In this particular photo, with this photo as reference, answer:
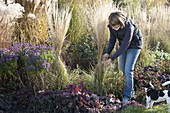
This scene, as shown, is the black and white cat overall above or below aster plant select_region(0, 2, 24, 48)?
below

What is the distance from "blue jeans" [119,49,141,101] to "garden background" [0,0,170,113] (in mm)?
206

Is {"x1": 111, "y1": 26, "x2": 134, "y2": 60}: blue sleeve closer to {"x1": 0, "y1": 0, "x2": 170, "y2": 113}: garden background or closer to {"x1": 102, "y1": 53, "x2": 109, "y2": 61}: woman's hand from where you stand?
{"x1": 102, "y1": 53, "x2": 109, "y2": 61}: woman's hand

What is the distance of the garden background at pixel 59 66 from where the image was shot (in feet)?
16.7

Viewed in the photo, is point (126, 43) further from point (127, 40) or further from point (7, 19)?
point (7, 19)

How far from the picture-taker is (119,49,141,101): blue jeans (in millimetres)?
5582

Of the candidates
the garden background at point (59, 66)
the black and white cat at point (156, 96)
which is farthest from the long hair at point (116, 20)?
the black and white cat at point (156, 96)

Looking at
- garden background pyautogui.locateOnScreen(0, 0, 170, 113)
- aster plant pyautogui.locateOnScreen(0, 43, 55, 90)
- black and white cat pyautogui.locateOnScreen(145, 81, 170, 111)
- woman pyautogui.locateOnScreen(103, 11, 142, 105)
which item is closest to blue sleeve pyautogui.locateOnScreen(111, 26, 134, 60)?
woman pyautogui.locateOnScreen(103, 11, 142, 105)

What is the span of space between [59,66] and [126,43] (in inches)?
46.8

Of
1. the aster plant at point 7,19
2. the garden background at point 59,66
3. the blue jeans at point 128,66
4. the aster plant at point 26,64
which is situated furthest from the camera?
the aster plant at point 7,19

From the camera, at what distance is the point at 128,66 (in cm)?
561

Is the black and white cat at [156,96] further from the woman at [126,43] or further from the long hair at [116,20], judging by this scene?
the long hair at [116,20]

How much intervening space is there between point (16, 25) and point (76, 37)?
1433 mm

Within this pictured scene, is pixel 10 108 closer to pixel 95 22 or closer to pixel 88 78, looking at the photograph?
pixel 88 78

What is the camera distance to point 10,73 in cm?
575
